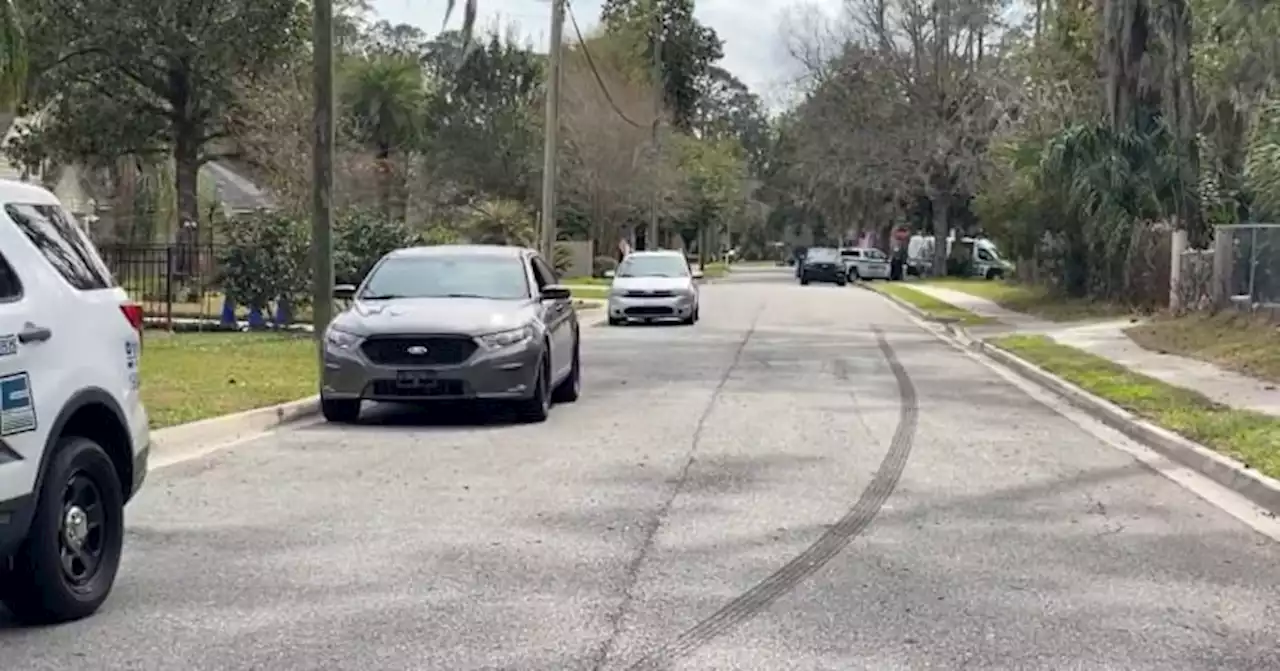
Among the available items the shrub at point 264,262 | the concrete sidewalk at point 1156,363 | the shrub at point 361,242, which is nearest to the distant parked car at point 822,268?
the concrete sidewalk at point 1156,363

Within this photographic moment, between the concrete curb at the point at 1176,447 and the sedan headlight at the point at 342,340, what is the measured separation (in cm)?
691

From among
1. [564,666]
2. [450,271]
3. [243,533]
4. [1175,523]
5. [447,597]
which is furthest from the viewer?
[450,271]

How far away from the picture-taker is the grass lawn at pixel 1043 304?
108 feet

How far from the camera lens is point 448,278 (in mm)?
15281

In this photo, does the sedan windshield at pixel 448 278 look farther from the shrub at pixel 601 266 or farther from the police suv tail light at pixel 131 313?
the shrub at pixel 601 266

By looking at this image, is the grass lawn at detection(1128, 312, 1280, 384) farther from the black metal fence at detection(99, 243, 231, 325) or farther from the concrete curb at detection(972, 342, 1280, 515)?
the black metal fence at detection(99, 243, 231, 325)

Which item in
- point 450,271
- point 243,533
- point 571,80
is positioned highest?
point 571,80

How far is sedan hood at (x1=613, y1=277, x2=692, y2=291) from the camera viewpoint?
104ft

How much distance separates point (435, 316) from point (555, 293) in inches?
68.6

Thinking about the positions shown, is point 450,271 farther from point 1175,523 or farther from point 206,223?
point 206,223

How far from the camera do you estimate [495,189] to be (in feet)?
206

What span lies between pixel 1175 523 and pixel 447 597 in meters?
4.82

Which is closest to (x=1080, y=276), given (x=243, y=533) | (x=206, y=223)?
(x=206, y=223)

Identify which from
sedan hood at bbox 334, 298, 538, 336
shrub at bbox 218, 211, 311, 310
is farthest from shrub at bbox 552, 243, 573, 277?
sedan hood at bbox 334, 298, 538, 336
